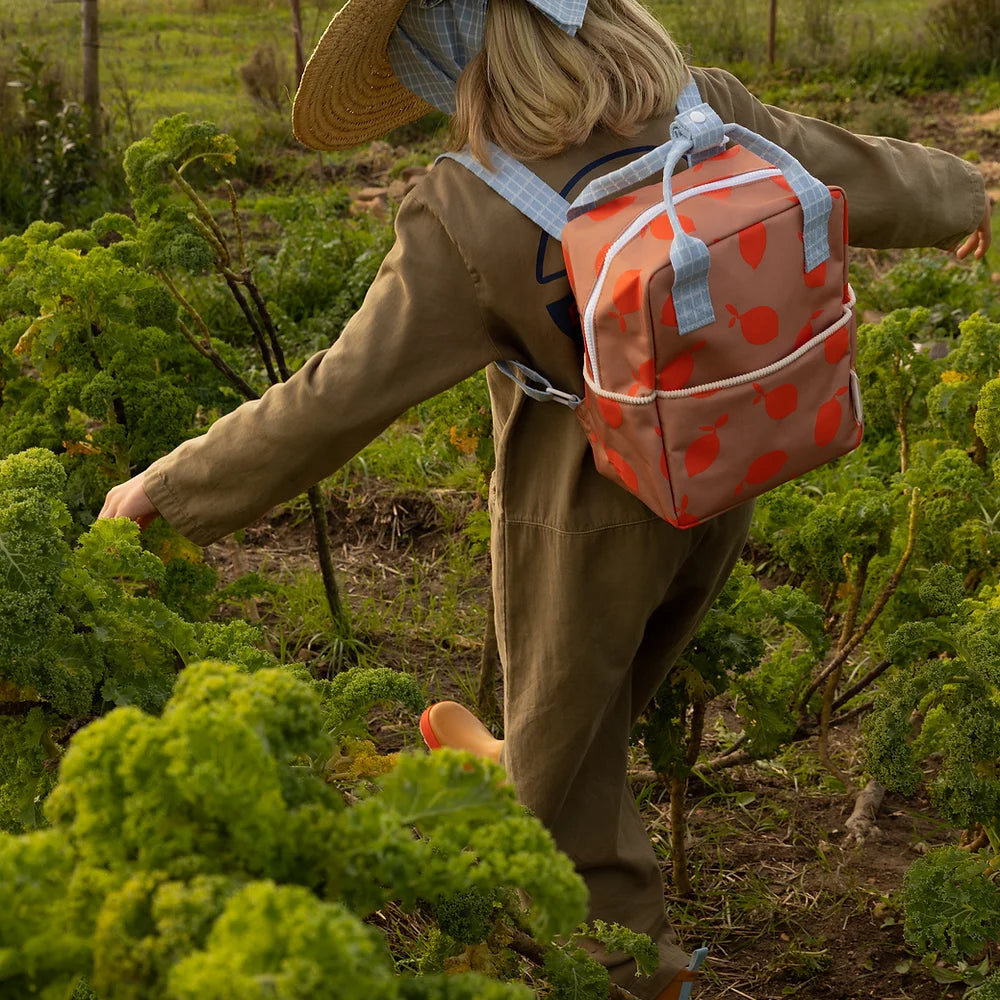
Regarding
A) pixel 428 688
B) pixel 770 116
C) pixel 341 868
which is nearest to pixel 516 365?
pixel 770 116

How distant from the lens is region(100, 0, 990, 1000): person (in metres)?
1.71

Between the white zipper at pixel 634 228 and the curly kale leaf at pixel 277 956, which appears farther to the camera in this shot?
the white zipper at pixel 634 228

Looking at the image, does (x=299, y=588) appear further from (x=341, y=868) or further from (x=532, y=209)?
(x=341, y=868)

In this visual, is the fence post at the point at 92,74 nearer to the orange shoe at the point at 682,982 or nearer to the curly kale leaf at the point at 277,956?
the orange shoe at the point at 682,982

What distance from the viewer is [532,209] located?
5.52 ft

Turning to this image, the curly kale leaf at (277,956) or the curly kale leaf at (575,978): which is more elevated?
the curly kale leaf at (277,956)

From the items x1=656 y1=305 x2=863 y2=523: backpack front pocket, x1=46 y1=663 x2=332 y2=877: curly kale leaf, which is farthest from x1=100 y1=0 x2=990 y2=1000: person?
x1=46 y1=663 x2=332 y2=877: curly kale leaf

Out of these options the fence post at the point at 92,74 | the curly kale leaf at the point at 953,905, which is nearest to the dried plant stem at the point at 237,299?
the curly kale leaf at the point at 953,905

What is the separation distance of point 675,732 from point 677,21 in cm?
995

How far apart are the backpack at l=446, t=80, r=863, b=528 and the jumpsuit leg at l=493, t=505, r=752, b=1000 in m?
0.26

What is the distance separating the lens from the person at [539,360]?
171 centimetres

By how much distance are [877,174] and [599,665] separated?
989mm

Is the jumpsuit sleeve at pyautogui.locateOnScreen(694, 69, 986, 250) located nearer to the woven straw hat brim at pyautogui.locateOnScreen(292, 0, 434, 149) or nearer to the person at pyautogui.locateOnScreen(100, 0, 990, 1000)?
the person at pyautogui.locateOnScreen(100, 0, 990, 1000)

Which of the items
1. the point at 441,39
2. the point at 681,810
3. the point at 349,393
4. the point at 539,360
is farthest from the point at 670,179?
the point at 681,810
